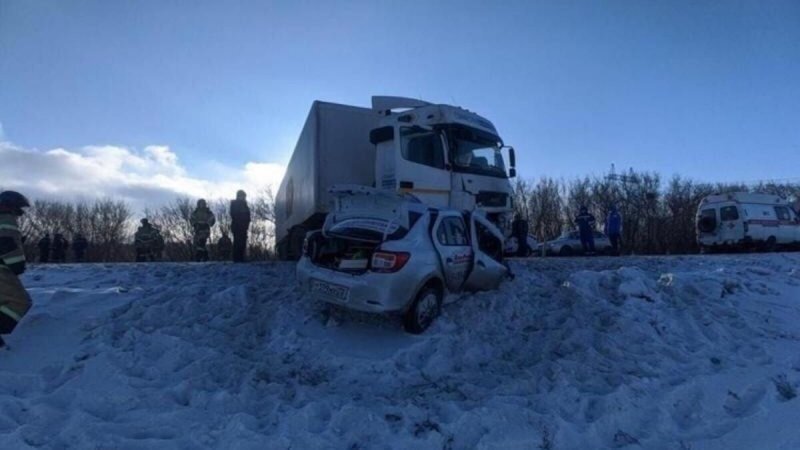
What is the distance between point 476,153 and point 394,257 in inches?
215

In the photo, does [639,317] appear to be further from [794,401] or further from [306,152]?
[306,152]

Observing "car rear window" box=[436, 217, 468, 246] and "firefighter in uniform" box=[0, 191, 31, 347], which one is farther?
"car rear window" box=[436, 217, 468, 246]

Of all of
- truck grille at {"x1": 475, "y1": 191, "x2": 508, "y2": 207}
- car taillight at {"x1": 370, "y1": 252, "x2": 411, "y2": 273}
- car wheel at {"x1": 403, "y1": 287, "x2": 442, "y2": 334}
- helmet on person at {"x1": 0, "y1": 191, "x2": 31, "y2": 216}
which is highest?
truck grille at {"x1": 475, "y1": 191, "x2": 508, "y2": 207}

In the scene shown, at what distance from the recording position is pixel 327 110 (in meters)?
11.8

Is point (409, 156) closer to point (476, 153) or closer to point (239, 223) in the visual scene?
point (476, 153)

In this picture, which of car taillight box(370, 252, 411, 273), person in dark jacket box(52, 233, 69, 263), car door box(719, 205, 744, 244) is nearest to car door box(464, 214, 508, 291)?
car taillight box(370, 252, 411, 273)

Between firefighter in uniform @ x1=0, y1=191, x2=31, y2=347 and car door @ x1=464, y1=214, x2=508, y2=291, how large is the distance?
5.86 metres

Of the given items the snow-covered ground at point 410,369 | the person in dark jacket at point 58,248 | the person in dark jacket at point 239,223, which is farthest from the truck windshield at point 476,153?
the person in dark jacket at point 58,248

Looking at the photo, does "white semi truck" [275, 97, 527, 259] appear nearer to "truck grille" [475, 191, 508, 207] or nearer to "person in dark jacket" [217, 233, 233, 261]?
"truck grille" [475, 191, 508, 207]

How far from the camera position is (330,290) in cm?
728

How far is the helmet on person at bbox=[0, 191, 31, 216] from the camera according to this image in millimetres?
6711

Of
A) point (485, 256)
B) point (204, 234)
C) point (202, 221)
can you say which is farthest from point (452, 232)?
point (204, 234)

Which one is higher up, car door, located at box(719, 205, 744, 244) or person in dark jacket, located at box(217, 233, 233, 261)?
car door, located at box(719, 205, 744, 244)

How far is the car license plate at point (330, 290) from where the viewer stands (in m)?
7.13
